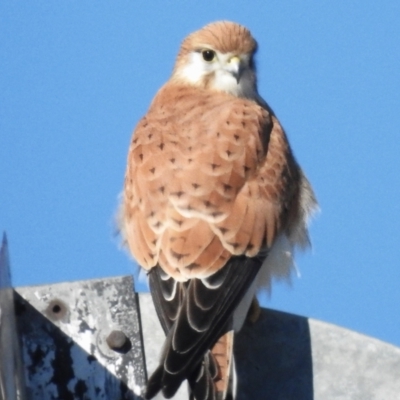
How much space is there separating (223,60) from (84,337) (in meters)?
2.59

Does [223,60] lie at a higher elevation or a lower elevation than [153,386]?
higher

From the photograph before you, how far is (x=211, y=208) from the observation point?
4168 mm

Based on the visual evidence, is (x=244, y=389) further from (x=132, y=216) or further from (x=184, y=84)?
(x=184, y=84)

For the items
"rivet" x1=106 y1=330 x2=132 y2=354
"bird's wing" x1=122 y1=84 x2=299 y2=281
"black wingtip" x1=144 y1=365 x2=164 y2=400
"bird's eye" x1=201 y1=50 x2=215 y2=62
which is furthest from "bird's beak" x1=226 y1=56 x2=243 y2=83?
"black wingtip" x1=144 y1=365 x2=164 y2=400

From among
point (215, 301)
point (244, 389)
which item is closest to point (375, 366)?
point (244, 389)

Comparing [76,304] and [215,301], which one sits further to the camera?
[215,301]

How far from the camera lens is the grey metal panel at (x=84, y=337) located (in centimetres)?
327

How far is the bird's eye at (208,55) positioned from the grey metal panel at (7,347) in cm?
292

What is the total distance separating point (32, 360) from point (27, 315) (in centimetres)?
15

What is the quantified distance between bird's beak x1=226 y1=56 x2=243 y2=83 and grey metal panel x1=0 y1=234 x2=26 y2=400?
2.74m

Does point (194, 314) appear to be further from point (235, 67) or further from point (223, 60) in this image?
point (223, 60)

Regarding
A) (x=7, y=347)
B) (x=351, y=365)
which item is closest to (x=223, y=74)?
(x=351, y=365)

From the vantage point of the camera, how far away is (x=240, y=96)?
543 cm

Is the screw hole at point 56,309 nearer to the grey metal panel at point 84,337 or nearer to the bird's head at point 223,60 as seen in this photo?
the grey metal panel at point 84,337
